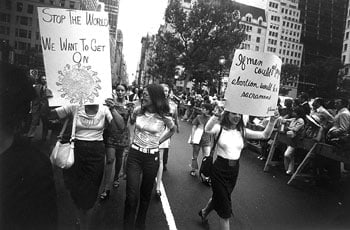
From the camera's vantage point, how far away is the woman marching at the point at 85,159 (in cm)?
401

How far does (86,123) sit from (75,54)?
88 centimetres

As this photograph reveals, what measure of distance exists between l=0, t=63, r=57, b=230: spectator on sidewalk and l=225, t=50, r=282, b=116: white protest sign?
9.70ft

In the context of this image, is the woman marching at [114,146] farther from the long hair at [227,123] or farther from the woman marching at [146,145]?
the long hair at [227,123]

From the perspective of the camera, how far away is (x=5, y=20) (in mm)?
2488

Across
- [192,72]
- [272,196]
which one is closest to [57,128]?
[272,196]

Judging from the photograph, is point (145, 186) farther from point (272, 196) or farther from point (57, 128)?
point (57, 128)

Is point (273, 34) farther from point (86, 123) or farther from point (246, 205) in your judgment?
point (86, 123)

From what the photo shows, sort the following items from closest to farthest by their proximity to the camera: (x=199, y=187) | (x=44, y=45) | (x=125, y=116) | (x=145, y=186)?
(x=44, y=45) → (x=145, y=186) → (x=125, y=116) → (x=199, y=187)

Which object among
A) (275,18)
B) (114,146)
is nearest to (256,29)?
(275,18)

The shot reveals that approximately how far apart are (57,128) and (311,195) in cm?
709

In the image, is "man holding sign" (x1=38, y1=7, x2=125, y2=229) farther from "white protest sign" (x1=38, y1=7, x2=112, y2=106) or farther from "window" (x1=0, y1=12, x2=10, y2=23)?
"window" (x1=0, y1=12, x2=10, y2=23)

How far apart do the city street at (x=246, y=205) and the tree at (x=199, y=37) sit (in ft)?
138

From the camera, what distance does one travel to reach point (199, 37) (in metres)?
50.9

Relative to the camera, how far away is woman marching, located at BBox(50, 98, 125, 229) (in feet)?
13.1
